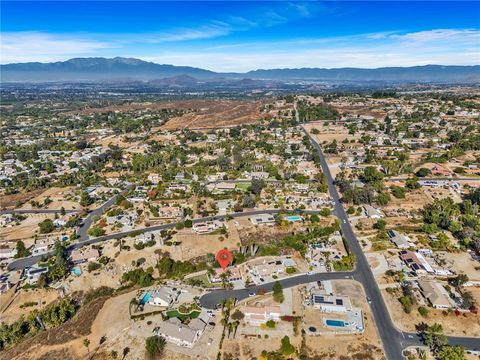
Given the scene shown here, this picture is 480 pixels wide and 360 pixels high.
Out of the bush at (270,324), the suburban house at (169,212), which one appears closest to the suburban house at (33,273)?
the suburban house at (169,212)

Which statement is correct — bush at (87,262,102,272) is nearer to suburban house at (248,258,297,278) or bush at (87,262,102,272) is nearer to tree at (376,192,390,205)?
suburban house at (248,258,297,278)

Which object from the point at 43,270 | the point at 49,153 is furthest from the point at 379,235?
the point at 49,153

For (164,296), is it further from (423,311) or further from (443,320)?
(443,320)

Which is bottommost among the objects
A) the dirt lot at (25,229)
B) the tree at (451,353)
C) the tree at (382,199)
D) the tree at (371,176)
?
the dirt lot at (25,229)

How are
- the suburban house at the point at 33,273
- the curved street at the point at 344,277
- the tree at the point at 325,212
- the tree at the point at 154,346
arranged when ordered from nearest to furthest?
the tree at the point at 154,346 → the curved street at the point at 344,277 → the suburban house at the point at 33,273 → the tree at the point at 325,212

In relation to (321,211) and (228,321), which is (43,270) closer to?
(228,321)

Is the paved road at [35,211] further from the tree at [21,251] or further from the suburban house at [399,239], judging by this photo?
the suburban house at [399,239]

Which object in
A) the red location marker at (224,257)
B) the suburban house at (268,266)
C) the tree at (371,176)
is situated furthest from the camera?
the tree at (371,176)
